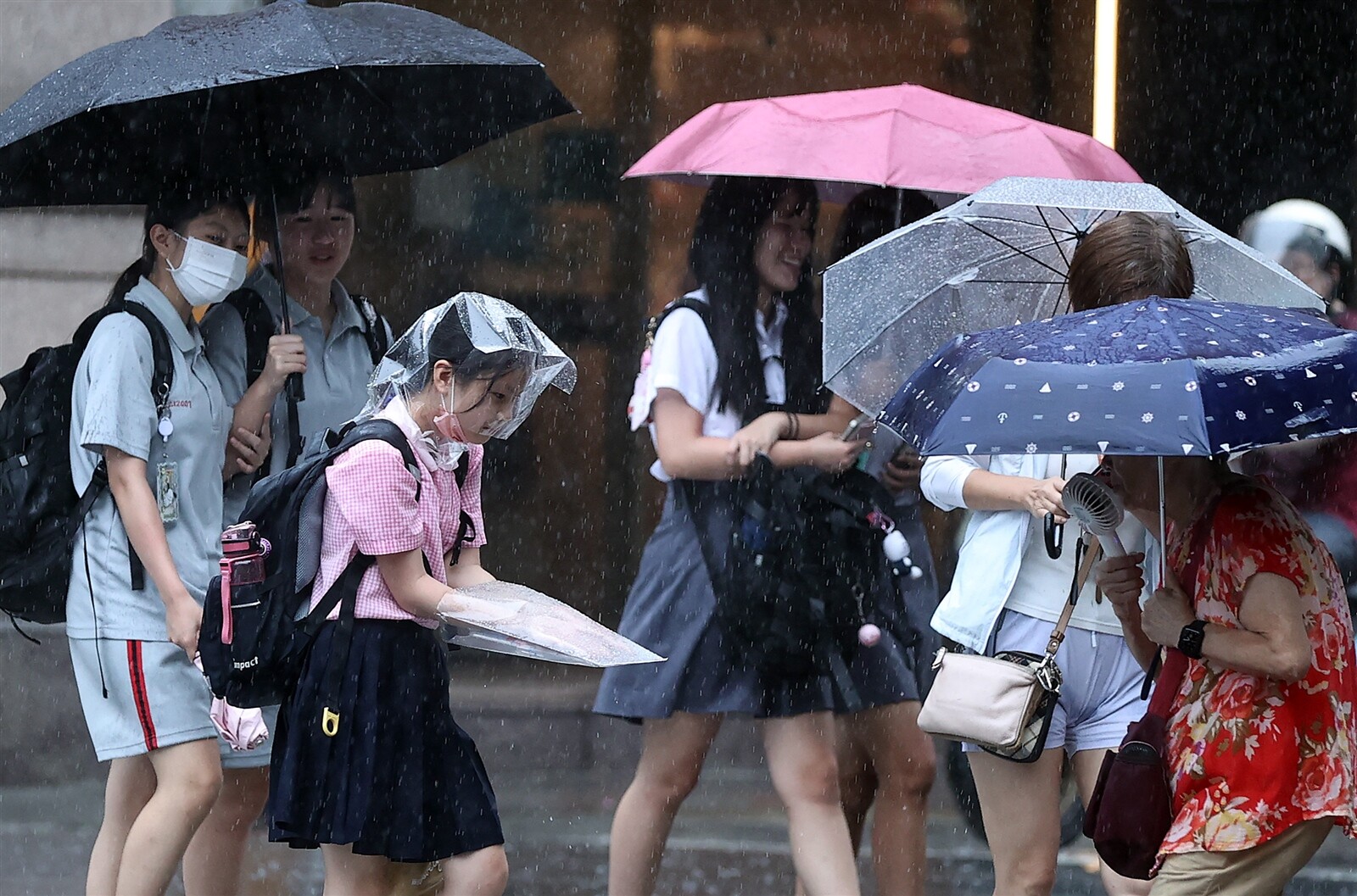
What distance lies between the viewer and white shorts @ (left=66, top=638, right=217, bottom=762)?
4621mm

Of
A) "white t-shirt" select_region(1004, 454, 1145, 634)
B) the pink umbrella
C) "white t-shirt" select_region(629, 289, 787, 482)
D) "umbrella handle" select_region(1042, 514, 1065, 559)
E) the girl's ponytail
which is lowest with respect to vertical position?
"white t-shirt" select_region(1004, 454, 1145, 634)

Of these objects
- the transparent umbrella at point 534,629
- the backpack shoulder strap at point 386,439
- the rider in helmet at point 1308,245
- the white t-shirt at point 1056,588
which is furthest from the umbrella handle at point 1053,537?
the rider in helmet at point 1308,245

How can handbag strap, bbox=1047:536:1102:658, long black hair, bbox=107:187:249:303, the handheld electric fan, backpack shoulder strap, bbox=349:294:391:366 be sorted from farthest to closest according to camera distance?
backpack shoulder strap, bbox=349:294:391:366
long black hair, bbox=107:187:249:303
handbag strap, bbox=1047:536:1102:658
the handheld electric fan

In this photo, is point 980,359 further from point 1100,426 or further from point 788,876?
point 788,876

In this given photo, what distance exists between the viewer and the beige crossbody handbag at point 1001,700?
399 cm

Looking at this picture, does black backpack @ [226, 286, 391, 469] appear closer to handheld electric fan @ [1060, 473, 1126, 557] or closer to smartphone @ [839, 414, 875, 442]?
smartphone @ [839, 414, 875, 442]

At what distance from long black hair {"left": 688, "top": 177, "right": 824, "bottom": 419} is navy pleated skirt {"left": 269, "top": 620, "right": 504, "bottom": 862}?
132 cm

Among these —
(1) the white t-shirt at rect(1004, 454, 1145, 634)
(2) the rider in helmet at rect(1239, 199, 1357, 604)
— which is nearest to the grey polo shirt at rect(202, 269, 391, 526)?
(1) the white t-shirt at rect(1004, 454, 1145, 634)

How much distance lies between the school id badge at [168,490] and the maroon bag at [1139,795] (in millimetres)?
2321

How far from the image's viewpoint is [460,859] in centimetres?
409

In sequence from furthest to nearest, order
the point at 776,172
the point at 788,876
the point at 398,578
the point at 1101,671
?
the point at 788,876
the point at 776,172
the point at 1101,671
the point at 398,578

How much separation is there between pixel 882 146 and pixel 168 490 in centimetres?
193

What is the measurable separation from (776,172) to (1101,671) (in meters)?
1.47

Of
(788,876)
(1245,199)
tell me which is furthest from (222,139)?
(1245,199)
